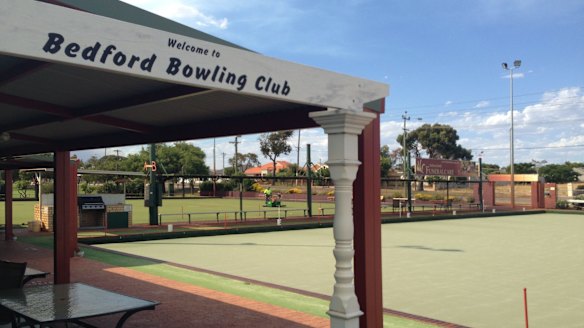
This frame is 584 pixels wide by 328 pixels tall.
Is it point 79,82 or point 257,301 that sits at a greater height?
point 79,82

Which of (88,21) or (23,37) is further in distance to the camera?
(88,21)

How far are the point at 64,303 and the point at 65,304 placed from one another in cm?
5

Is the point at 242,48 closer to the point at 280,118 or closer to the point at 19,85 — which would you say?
the point at 280,118

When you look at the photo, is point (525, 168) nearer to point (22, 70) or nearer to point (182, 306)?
point (182, 306)

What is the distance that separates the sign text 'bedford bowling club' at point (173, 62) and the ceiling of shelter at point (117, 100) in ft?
0.15

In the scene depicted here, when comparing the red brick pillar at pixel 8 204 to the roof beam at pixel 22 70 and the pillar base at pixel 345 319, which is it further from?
the pillar base at pixel 345 319

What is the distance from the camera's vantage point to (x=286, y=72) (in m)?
4.40

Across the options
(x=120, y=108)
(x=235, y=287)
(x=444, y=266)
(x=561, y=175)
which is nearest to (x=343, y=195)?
(x=120, y=108)

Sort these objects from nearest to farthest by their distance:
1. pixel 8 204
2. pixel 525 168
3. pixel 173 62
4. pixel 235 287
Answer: pixel 173 62
pixel 235 287
pixel 8 204
pixel 525 168

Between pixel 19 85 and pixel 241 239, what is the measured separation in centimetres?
1502

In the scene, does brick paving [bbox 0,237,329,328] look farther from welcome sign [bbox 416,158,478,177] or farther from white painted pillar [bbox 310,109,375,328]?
welcome sign [bbox 416,158,478,177]

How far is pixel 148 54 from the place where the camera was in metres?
3.51

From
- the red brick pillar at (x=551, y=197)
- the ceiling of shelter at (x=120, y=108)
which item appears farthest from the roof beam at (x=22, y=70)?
the red brick pillar at (x=551, y=197)

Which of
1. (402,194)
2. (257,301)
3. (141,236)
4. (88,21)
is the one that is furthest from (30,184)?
(88,21)
